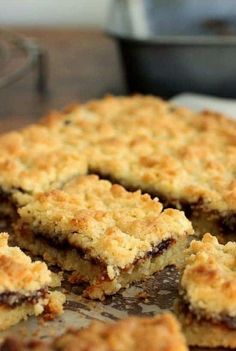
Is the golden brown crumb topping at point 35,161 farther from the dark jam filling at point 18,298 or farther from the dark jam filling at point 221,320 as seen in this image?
the dark jam filling at point 221,320

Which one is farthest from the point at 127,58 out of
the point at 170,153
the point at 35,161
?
the point at 35,161

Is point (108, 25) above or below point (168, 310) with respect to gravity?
above

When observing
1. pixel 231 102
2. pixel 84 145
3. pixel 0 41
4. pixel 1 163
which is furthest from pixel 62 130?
pixel 0 41

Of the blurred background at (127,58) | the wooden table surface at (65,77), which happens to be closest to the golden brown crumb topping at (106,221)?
the blurred background at (127,58)

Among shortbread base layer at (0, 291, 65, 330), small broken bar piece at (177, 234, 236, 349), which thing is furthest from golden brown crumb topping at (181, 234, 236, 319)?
shortbread base layer at (0, 291, 65, 330)

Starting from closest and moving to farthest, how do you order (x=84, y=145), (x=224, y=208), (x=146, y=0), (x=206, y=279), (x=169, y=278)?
(x=206, y=279) < (x=169, y=278) < (x=224, y=208) < (x=84, y=145) < (x=146, y=0)

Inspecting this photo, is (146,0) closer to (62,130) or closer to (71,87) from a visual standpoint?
(71,87)

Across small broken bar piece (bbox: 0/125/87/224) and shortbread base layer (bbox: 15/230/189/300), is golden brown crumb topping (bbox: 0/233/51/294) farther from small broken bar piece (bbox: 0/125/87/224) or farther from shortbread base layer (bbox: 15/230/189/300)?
small broken bar piece (bbox: 0/125/87/224)
